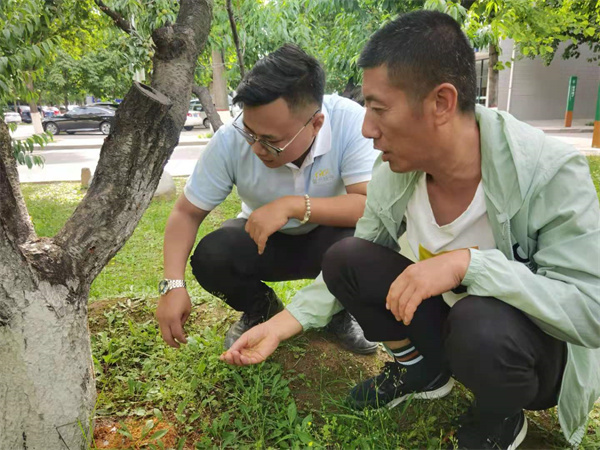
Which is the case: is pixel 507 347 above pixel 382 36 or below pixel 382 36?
below

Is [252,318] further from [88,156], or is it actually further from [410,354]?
[88,156]

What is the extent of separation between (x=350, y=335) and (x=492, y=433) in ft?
A: 2.45

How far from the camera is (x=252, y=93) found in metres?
1.66

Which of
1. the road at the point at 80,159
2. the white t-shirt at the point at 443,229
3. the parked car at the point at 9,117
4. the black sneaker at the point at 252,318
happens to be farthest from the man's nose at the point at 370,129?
the road at the point at 80,159

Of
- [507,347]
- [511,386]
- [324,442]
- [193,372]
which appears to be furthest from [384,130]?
[193,372]

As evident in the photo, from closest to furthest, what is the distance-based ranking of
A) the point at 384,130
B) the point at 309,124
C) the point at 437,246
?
1. the point at 384,130
2. the point at 437,246
3. the point at 309,124

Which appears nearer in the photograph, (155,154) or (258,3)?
(155,154)

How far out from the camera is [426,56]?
1275 millimetres

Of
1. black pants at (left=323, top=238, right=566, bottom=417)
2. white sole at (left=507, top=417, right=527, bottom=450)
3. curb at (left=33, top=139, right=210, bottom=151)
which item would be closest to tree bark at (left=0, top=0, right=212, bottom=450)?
black pants at (left=323, top=238, right=566, bottom=417)

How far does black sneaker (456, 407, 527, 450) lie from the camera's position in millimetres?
1453

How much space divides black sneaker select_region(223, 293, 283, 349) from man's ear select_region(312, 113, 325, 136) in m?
0.79

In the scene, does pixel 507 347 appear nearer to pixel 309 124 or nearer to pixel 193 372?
pixel 309 124

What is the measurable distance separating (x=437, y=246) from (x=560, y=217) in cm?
36

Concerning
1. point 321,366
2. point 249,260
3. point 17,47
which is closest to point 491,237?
point 321,366
